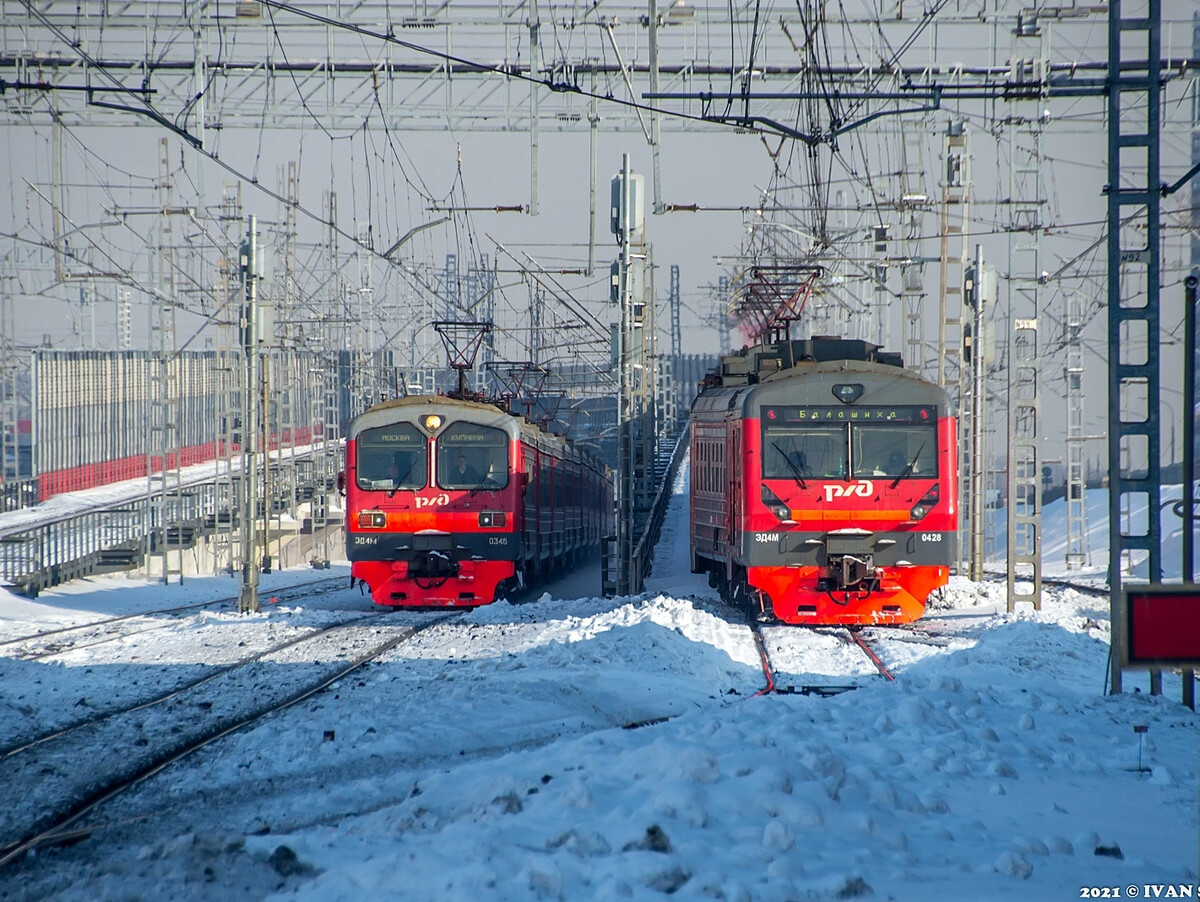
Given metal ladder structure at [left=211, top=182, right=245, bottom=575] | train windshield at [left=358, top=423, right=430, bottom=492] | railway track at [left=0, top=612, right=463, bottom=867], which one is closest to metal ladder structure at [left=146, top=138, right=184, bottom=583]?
metal ladder structure at [left=211, top=182, right=245, bottom=575]

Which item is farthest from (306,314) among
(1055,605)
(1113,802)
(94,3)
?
(1113,802)

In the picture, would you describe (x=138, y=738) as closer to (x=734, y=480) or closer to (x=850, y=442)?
(x=734, y=480)

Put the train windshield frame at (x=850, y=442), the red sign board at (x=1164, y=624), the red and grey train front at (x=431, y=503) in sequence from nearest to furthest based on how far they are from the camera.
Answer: the red sign board at (x=1164, y=624)
the train windshield frame at (x=850, y=442)
the red and grey train front at (x=431, y=503)

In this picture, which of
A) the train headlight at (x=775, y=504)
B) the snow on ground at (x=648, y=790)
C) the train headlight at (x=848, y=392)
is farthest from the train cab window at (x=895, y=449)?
the snow on ground at (x=648, y=790)

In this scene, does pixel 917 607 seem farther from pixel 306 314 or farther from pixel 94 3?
pixel 306 314

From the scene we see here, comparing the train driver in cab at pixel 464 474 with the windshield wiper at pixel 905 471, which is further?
the train driver in cab at pixel 464 474

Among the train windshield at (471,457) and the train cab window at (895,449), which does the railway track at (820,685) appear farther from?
the train windshield at (471,457)

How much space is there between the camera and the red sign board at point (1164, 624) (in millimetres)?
3426

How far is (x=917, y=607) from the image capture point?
14.9m

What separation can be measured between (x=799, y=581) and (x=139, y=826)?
9.63 m

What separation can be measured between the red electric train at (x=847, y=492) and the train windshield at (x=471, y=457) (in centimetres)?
444

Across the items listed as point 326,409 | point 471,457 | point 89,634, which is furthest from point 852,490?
point 326,409

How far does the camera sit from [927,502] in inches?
580

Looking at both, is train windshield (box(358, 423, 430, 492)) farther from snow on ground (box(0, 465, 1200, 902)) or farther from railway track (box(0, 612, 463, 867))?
snow on ground (box(0, 465, 1200, 902))
